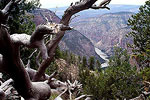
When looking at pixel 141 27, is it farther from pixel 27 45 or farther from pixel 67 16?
pixel 27 45

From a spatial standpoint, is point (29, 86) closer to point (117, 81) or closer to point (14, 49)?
point (14, 49)

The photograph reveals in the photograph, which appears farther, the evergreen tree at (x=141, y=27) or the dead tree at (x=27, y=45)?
the evergreen tree at (x=141, y=27)

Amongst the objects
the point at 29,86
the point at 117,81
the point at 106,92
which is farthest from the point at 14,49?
the point at 106,92

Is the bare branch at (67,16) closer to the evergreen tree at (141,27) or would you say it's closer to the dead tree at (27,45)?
the dead tree at (27,45)

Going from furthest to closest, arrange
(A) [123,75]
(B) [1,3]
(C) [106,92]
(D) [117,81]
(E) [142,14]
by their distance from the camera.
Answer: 1. (C) [106,92]
2. (D) [117,81]
3. (A) [123,75]
4. (E) [142,14]
5. (B) [1,3]

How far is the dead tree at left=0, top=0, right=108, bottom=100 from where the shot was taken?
9.18ft

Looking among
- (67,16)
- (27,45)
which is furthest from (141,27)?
(27,45)

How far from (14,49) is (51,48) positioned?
101 centimetres

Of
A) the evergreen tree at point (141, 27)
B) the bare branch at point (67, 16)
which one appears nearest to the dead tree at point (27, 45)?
the bare branch at point (67, 16)

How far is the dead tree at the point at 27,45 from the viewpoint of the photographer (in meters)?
2.80

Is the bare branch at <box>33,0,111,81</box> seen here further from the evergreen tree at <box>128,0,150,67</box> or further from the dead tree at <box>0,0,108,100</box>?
the evergreen tree at <box>128,0,150,67</box>

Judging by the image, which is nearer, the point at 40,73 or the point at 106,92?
the point at 40,73

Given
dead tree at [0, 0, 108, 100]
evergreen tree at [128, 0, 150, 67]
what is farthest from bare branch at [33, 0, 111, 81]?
evergreen tree at [128, 0, 150, 67]

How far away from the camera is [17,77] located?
3.47 metres
